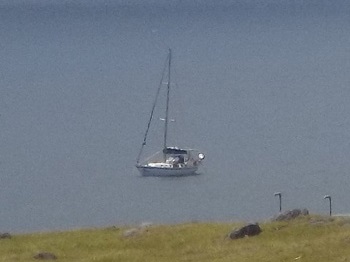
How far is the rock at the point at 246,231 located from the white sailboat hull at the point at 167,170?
54097 millimetres

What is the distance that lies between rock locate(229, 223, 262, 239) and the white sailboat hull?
177 feet

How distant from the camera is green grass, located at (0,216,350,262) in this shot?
2872cm

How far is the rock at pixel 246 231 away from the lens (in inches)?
1253

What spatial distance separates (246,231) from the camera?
3183cm

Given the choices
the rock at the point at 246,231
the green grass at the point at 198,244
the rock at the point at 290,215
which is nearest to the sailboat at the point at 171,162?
the green grass at the point at 198,244

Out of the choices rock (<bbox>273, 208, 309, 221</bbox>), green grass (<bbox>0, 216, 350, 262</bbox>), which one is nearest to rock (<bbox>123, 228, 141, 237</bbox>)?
green grass (<bbox>0, 216, 350, 262</bbox>)

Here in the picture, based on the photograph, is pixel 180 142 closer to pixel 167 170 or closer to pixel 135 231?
pixel 167 170

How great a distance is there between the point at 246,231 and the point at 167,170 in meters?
54.6

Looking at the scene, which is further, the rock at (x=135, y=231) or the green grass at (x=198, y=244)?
the rock at (x=135, y=231)

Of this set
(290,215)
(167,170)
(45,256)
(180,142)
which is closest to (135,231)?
(45,256)

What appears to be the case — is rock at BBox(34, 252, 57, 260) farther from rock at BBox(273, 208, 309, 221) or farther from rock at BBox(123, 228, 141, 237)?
rock at BBox(273, 208, 309, 221)

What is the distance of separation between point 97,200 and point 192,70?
98899mm

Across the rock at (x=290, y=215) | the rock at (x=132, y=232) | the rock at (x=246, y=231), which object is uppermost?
the rock at (x=290, y=215)

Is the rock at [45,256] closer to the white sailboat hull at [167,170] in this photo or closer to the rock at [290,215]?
the rock at [290,215]
